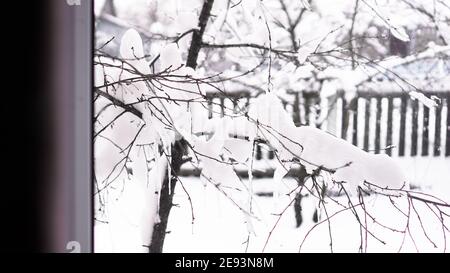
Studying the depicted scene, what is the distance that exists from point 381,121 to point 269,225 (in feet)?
1.58

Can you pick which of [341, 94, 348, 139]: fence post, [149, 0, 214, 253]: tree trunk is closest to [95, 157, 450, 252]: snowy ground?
[149, 0, 214, 253]: tree trunk

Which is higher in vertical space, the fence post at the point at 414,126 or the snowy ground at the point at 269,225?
the fence post at the point at 414,126

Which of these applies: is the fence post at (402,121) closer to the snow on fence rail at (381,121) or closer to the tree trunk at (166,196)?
the snow on fence rail at (381,121)

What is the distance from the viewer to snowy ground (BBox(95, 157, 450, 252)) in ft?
3.29

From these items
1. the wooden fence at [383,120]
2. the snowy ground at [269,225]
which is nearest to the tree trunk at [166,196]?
the snowy ground at [269,225]

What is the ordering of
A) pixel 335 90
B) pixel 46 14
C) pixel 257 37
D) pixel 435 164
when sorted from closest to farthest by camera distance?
pixel 46 14, pixel 435 164, pixel 257 37, pixel 335 90

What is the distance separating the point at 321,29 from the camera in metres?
1.36

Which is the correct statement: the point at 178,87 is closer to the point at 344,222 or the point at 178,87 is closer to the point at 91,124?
the point at 91,124

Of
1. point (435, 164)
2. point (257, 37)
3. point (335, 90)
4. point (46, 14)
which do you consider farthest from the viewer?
point (335, 90)

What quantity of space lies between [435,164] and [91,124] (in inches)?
31.7

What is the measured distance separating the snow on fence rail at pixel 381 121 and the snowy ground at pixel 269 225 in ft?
0.19

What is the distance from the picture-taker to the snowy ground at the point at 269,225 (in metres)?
1.00

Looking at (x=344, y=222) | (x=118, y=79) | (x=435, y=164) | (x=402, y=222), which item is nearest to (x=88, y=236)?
(x=118, y=79)

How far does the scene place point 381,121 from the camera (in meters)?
1.31
